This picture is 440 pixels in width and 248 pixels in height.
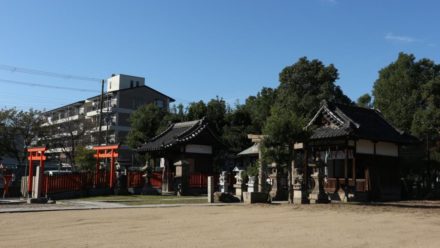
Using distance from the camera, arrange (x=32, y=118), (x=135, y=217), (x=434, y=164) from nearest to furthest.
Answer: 1. (x=135, y=217)
2. (x=434, y=164)
3. (x=32, y=118)

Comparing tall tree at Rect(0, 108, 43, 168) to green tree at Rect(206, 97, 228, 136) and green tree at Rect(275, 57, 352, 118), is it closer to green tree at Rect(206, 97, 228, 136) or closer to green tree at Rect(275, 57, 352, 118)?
green tree at Rect(206, 97, 228, 136)

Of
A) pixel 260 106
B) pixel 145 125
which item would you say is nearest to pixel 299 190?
pixel 260 106

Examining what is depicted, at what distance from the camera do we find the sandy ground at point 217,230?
9.85 metres

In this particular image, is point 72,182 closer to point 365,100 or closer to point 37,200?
point 37,200

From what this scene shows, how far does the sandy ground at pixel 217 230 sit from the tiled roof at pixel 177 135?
17.9 metres

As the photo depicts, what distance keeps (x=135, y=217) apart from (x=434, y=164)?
24.9 meters

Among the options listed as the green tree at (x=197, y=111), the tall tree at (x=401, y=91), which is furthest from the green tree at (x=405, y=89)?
the green tree at (x=197, y=111)

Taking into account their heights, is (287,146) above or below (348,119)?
below

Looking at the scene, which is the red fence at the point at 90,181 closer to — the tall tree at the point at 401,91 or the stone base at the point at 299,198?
the stone base at the point at 299,198

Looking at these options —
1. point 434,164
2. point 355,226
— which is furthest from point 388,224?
point 434,164

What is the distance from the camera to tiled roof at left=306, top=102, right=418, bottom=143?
2692 centimetres

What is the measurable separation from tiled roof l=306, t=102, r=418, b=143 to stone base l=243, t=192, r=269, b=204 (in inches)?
228

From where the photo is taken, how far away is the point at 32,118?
52.9 meters

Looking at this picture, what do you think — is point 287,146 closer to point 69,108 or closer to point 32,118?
point 32,118
